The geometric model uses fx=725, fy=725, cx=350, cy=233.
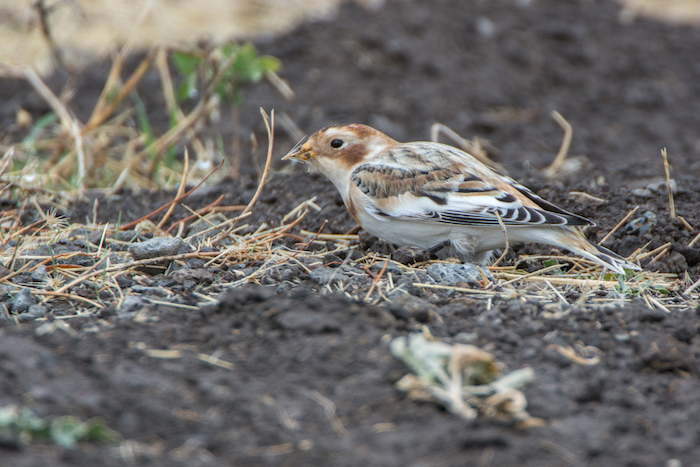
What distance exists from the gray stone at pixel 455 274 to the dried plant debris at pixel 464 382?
127cm

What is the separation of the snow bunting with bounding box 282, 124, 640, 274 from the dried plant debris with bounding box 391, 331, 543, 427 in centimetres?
169

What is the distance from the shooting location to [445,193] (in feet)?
13.8

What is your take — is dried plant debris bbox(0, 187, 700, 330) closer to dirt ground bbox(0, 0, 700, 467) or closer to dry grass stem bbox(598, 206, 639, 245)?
dirt ground bbox(0, 0, 700, 467)

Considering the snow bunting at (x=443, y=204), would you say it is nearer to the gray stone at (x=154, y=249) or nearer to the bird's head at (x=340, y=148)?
the bird's head at (x=340, y=148)

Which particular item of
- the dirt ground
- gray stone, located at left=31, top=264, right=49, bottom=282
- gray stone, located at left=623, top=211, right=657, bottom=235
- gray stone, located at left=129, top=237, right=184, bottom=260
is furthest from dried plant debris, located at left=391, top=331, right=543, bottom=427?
gray stone, located at left=623, top=211, right=657, bottom=235

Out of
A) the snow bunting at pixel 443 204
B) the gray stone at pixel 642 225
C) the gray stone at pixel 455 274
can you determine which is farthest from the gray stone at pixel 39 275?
the gray stone at pixel 642 225

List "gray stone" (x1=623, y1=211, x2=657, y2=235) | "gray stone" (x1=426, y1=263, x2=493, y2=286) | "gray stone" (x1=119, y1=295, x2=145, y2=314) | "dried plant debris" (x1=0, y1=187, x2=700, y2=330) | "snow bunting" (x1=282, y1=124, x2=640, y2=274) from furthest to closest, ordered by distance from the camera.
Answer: "gray stone" (x1=623, y1=211, x2=657, y2=235) < "snow bunting" (x1=282, y1=124, x2=640, y2=274) < "gray stone" (x1=426, y1=263, x2=493, y2=286) < "dried plant debris" (x1=0, y1=187, x2=700, y2=330) < "gray stone" (x1=119, y1=295, x2=145, y2=314)

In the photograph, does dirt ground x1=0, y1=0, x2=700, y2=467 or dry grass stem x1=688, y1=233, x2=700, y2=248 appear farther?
dry grass stem x1=688, y1=233, x2=700, y2=248

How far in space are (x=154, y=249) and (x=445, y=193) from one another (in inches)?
65.1

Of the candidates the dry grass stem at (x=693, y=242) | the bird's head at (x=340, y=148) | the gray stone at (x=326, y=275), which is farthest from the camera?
the bird's head at (x=340, y=148)

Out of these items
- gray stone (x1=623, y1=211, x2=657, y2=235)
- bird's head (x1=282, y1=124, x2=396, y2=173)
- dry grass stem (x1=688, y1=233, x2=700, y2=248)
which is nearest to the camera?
dry grass stem (x1=688, y1=233, x2=700, y2=248)

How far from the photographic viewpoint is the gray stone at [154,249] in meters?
3.79

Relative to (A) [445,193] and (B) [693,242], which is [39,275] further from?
(B) [693,242]

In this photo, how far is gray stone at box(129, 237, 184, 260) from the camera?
3.79m
